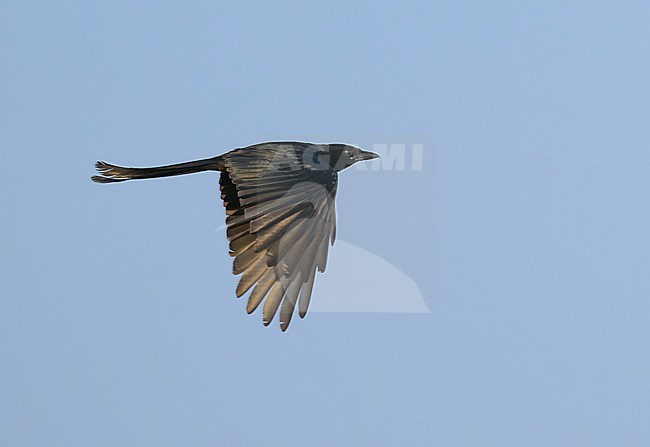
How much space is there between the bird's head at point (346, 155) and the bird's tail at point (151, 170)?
2.89 feet

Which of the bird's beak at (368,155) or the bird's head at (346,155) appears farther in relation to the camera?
the bird's beak at (368,155)

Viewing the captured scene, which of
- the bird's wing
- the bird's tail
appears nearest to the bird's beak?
the bird's wing

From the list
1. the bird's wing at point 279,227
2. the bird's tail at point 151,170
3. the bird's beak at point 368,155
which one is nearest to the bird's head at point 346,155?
the bird's beak at point 368,155

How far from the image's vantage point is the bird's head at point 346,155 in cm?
970

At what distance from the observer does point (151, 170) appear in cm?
975

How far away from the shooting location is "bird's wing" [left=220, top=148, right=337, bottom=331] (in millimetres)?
8383

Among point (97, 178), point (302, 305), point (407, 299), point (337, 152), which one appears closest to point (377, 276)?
point (407, 299)

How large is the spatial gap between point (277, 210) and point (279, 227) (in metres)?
0.14

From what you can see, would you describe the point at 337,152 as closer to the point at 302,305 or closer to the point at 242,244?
the point at 242,244

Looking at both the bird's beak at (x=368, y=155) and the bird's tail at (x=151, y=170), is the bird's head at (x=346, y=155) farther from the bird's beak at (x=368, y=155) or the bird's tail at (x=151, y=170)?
the bird's tail at (x=151, y=170)

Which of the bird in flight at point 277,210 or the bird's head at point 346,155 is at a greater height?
the bird's head at point 346,155

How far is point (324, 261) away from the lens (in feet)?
27.9

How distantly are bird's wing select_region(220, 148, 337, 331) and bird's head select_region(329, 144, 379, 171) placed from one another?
392 millimetres

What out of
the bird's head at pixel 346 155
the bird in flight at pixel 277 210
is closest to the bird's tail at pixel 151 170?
the bird in flight at pixel 277 210
